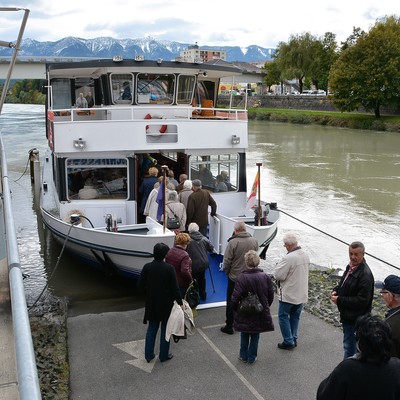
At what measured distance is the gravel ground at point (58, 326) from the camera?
6004mm

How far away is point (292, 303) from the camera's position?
6.48 metres

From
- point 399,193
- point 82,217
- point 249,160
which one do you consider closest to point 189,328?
point 82,217

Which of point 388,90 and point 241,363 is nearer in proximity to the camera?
point 241,363

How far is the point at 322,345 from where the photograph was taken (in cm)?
699

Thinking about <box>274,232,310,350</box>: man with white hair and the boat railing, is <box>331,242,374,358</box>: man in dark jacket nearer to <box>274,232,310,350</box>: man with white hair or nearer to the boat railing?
<box>274,232,310,350</box>: man with white hair

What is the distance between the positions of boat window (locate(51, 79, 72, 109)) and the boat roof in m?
0.60

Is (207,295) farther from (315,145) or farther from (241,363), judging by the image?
(315,145)

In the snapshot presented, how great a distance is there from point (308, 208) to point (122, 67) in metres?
10.2

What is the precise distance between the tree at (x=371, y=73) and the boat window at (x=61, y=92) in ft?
143

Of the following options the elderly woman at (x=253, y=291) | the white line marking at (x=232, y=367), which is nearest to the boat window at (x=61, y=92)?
the white line marking at (x=232, y=367)

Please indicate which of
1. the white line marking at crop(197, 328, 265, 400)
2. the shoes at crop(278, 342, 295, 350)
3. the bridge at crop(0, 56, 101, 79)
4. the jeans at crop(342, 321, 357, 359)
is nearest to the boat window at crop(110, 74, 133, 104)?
the white line marking at crop(197, 328, 265, 400)

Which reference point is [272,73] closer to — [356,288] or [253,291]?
[253,291]

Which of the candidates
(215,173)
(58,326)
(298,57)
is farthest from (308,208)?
(298,57)

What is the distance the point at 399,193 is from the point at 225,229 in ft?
47.2
